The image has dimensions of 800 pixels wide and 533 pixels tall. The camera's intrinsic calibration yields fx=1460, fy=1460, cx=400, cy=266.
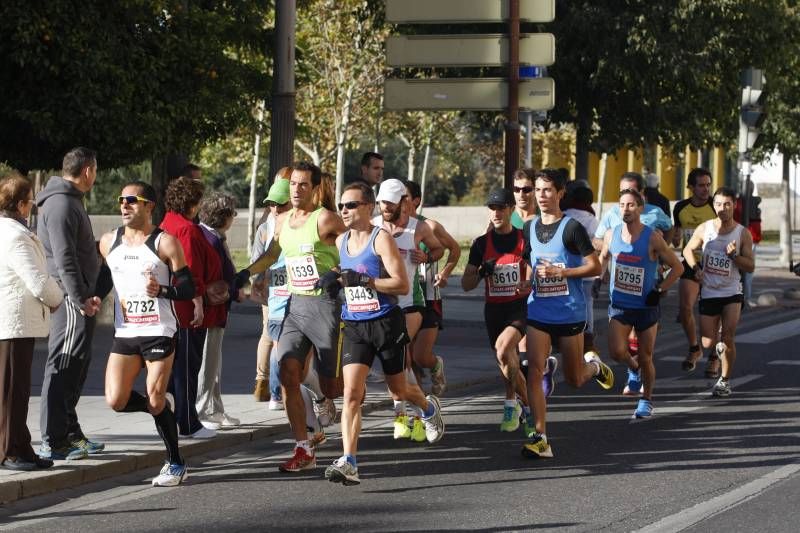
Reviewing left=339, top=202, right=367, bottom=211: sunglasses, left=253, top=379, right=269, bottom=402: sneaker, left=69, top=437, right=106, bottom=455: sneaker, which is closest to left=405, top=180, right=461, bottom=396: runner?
left=253, top=379, right=269, bottom=402: sneaker

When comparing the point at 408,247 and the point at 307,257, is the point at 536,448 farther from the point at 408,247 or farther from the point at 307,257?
the point at 307,257

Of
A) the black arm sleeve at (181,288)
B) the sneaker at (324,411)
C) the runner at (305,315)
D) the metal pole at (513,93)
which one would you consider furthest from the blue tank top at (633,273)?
the metal pole at (513,93)

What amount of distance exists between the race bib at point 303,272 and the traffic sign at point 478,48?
7.37 m

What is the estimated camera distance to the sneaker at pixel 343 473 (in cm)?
804

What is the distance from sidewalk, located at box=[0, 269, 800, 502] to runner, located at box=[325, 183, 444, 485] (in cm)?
144

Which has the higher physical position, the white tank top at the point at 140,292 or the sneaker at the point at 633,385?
the white tank top at the point at 140,292

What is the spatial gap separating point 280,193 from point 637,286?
285 cm

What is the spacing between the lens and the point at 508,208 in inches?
392

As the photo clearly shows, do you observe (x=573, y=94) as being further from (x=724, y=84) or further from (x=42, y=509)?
(x=42, y=509)

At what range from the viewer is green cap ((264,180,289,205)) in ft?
33.3

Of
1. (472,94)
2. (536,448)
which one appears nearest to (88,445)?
(536,448)

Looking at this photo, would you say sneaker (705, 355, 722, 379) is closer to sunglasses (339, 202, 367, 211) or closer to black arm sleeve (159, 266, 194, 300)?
sunglasses (339, 202, 367, 211)

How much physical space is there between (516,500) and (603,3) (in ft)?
60.5

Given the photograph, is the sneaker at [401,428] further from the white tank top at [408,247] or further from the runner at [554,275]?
the runner at [554,275]
